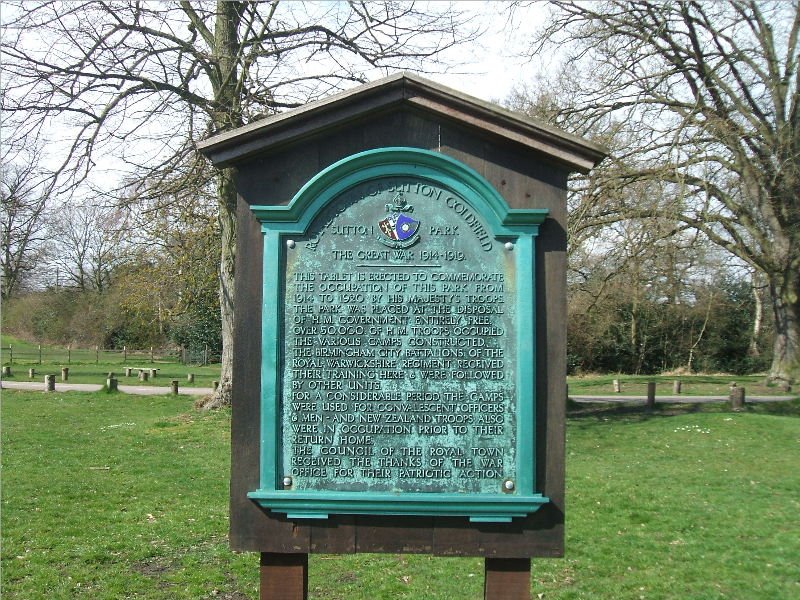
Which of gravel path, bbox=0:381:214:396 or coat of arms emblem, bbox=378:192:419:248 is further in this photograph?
gravel path, bbox=0:381:214:396

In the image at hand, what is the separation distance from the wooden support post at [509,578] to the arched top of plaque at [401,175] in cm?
181

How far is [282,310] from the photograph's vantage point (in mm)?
4238

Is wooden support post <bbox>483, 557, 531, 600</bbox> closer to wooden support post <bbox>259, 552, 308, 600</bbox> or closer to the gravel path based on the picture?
wooden support post <bbox>259, 552, 308, 600</bbox>

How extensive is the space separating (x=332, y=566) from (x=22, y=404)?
1778cm

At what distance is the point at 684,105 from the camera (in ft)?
65.1

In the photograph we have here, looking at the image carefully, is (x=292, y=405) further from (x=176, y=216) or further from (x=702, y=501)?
(x=176, y=216)

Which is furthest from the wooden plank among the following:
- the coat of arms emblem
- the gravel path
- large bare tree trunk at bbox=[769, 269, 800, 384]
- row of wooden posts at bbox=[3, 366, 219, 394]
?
large bare tree trunk at bbox=[769, 269, 800, 384]

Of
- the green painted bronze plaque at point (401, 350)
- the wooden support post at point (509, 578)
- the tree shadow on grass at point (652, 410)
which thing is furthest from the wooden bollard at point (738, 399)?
the green painted bronze plaque at point (401, 350)

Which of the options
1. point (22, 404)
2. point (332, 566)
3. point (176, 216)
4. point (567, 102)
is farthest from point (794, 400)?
point (22, 404)

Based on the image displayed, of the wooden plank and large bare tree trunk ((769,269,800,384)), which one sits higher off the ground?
large bare tree trunk ((769,269,800,384))

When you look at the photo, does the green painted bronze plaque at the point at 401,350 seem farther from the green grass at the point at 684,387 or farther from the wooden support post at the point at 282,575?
the green grass at the point at 684,387

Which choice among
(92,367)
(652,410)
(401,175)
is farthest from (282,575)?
(92,367)

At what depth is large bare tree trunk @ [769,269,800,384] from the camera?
83.4 ft

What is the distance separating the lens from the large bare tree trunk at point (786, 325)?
25.4 m
